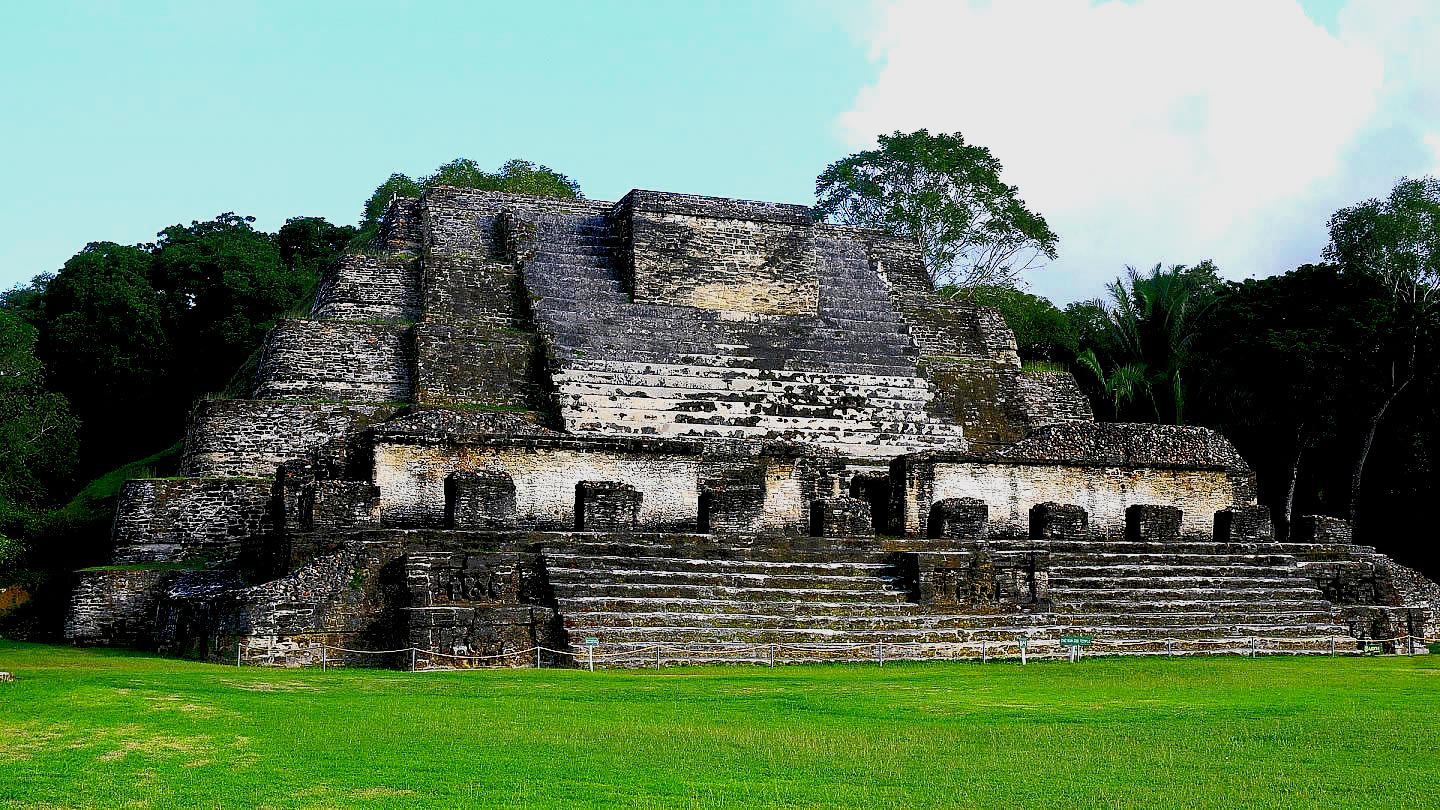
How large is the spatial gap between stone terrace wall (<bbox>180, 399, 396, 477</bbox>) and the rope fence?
5.67 meters

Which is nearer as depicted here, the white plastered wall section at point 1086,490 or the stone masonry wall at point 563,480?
the stone masonry wall at point 563,480

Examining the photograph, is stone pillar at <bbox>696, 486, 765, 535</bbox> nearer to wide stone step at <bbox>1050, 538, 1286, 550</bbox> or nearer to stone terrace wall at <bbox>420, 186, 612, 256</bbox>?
wide stone step at <bbox>1050, 538, 1286, 550</bbox>

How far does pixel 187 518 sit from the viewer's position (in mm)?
19031

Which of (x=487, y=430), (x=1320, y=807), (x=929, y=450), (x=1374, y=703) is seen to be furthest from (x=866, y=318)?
(x=1320, y=807)

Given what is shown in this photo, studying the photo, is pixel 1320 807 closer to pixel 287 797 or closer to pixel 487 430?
pixel 287 797

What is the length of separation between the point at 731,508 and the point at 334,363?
6.61 meters

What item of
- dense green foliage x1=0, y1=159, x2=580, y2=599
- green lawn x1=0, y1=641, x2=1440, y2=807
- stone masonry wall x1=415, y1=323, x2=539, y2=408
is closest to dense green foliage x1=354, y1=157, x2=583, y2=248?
dense green foliage x1=0, y1=159, x2=580, y2=599

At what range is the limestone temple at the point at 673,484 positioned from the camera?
15164mm

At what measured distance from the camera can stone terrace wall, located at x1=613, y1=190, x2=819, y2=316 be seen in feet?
77.3

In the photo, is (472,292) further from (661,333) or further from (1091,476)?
(1091,476)

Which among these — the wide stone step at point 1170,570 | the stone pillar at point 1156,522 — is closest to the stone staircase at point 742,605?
the wide stone step at point 1170,570

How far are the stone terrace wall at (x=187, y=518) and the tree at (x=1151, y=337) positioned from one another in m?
16.5

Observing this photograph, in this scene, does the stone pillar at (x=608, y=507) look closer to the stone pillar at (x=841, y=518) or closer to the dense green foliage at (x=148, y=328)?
the stone pillar at (x=841, y=518)

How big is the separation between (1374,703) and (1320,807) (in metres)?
4.22
